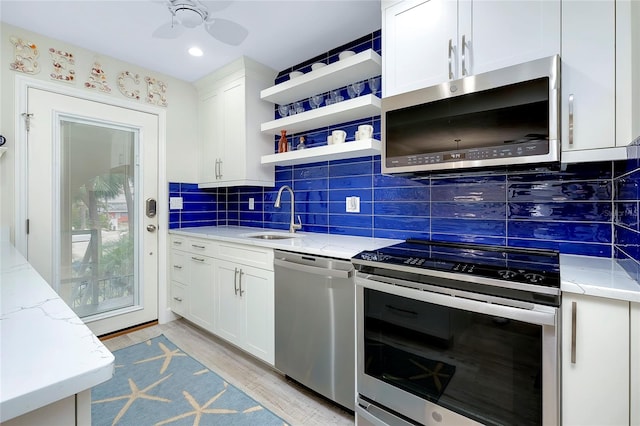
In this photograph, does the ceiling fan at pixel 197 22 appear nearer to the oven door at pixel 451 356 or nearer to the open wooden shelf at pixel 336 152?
the open wooden shelf at pixel 336 152

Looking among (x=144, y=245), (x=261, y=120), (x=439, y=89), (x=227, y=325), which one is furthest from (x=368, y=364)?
(x=144, y=245)

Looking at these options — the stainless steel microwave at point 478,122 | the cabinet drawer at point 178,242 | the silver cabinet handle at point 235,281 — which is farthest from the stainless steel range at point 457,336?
the cabinet drawer at point 178,242

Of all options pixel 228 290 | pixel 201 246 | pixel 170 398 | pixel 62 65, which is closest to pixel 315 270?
pixel 228 290

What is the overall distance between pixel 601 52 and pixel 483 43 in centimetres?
45

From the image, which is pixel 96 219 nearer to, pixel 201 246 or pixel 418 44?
pixel 201 246

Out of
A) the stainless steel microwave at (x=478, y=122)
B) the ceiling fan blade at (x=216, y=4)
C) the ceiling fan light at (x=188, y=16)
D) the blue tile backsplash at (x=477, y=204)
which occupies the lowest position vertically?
the blue tile backsplash at (x=477, y=204)

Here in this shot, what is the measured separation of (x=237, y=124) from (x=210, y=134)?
485mm

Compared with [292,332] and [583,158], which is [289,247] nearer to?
[292,332]

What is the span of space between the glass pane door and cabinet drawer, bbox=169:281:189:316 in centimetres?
31

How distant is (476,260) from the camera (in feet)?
4.55

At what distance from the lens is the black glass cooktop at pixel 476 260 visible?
3.73 ft

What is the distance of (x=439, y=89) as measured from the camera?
4.92 ft

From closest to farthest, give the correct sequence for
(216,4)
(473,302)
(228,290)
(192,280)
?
(473,302)
(216,4)
(228,290)
(192,280)

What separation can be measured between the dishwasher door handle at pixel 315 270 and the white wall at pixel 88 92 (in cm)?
183
